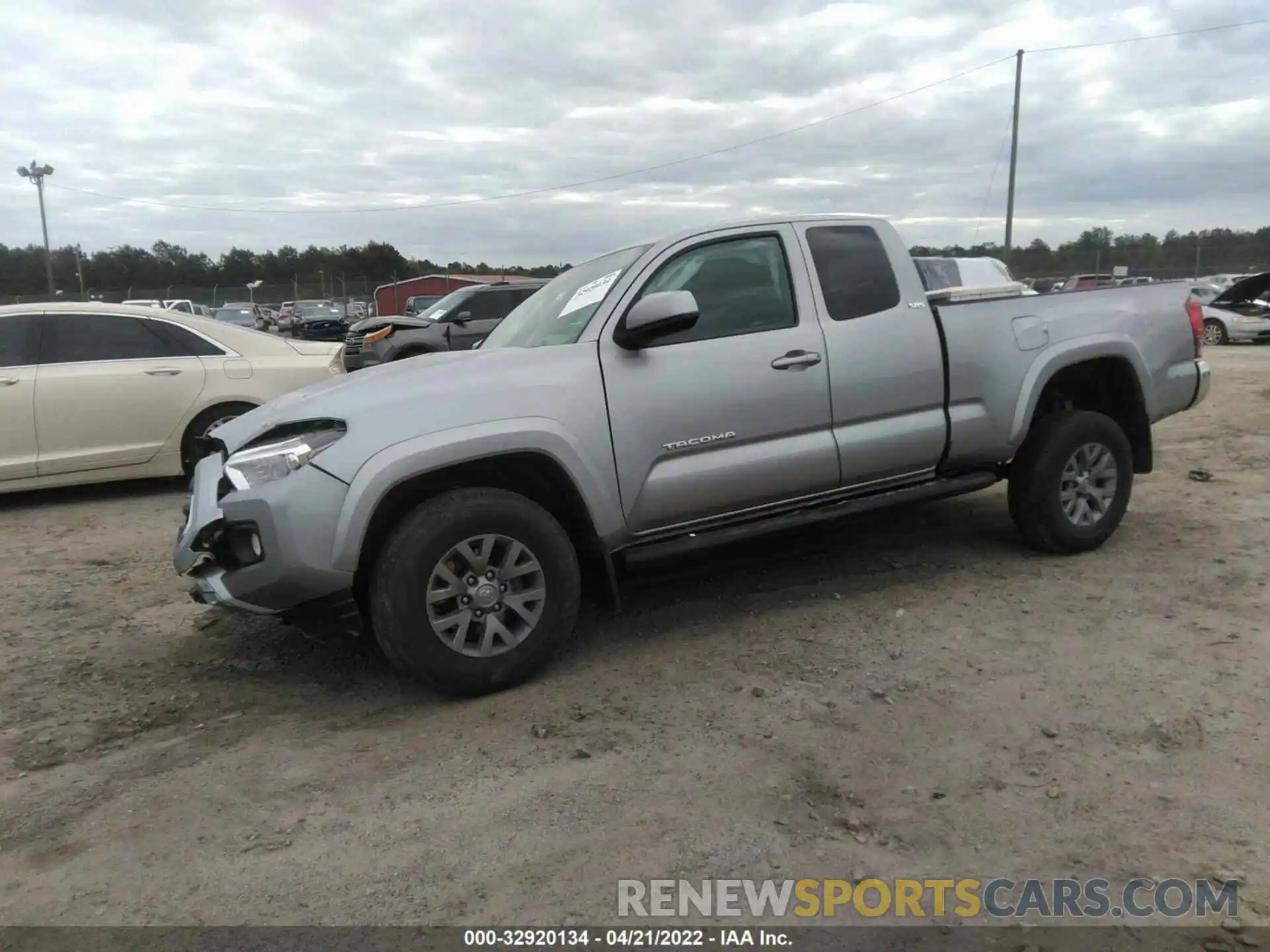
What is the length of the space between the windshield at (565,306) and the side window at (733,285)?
23 centimetres

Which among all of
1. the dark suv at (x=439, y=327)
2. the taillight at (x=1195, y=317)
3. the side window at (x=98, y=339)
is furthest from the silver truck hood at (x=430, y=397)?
the dark suv at (x=439, y=327)

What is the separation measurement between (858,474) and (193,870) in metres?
3.28

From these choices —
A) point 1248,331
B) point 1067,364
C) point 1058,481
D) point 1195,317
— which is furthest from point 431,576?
point 1248,331

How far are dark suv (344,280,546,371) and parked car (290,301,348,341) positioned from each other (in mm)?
15087

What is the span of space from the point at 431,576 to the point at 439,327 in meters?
9.39

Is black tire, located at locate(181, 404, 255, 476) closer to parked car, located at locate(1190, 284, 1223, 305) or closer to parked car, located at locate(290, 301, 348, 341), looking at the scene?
parked car, located at locate(290, 301, 348, 341)

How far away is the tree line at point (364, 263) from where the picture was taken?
35625 millimetres

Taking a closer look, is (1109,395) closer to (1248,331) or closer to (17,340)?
(17,340)

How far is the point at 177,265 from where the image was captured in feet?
222

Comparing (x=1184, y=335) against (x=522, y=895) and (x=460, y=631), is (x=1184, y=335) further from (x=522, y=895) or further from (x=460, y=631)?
(x=522, y=895)

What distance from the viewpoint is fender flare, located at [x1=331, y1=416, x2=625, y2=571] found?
141 inches

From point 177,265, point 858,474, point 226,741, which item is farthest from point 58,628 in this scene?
point 177,265

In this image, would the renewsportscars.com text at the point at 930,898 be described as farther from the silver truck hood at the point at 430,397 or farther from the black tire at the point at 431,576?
the silver truck hood at the point at 430,397

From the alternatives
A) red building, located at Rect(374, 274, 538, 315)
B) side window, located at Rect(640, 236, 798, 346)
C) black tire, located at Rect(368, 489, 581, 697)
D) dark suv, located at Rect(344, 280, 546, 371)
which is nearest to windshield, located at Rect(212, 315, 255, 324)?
red building, located at Rect(374, 274, 538, 315)
